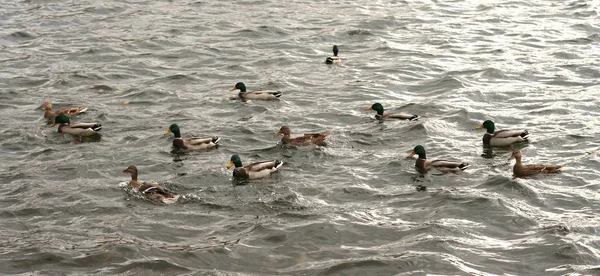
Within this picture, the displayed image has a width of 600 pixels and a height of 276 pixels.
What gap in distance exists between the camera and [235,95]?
24703 millimetres

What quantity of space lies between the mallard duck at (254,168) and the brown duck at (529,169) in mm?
4532

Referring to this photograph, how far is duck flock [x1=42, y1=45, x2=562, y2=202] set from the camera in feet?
60.2

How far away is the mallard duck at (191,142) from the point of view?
66.1 feet

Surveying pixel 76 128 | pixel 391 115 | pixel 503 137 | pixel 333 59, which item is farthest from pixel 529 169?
pixel 333 59

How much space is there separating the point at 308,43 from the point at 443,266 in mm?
16742

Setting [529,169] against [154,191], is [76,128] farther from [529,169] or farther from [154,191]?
[529,169]

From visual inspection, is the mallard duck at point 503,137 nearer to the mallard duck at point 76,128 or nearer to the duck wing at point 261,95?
the duck wing at point 261,95

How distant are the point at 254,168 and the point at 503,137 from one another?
17.8ft

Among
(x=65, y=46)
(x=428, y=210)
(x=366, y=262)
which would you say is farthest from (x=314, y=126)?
(x=65, y=46)

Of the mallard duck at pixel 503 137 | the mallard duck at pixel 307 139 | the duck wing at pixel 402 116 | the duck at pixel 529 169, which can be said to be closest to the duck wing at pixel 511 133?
the mallard duck at pixel 503 137

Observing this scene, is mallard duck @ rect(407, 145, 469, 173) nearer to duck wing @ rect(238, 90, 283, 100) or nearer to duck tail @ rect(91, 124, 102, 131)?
duck wing @ rect(238, 90, 283, 100)

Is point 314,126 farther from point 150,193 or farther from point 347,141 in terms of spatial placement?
point 150,193

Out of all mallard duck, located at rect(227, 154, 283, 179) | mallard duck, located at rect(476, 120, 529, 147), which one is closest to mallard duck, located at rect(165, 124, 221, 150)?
mallard duck, located at rect(227, 154, 283, 179)

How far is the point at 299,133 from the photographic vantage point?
2145cm
